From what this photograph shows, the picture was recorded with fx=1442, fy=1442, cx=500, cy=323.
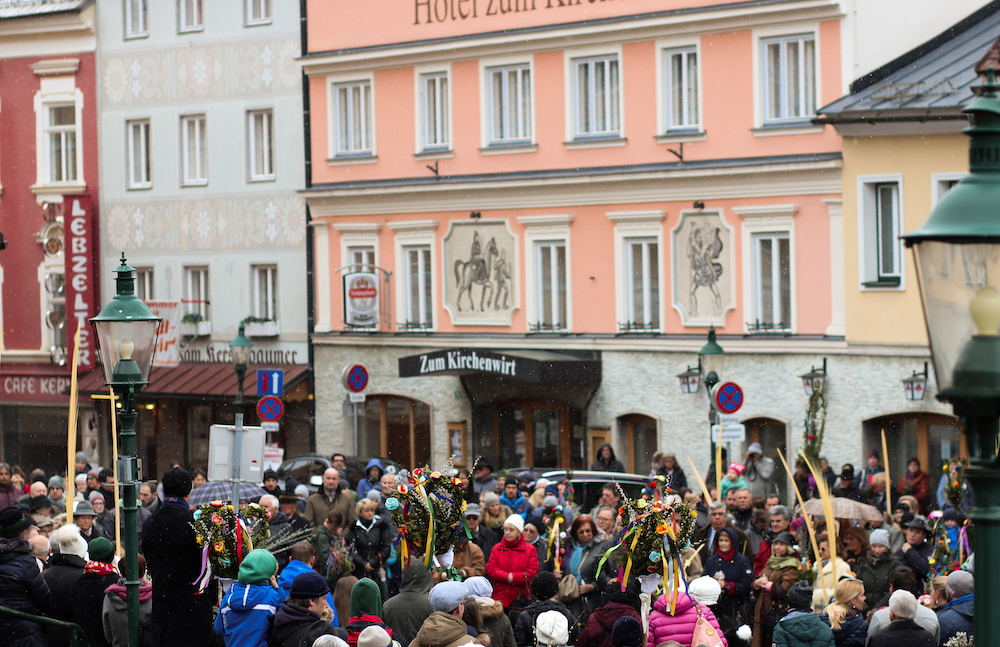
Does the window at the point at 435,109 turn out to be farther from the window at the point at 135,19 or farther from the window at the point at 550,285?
the window at the point at 135,19

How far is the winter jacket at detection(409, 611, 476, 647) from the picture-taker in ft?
29.7

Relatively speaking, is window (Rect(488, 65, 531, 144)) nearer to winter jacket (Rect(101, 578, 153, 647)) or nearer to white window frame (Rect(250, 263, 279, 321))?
white window frame (Rect(250, 263, 279, 321))

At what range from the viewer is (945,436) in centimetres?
2447

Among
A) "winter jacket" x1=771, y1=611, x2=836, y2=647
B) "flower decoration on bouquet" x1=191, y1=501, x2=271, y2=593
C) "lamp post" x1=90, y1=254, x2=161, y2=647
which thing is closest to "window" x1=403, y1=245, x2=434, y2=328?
"flower decoration on bouquet" x1=191, y1=501, x2=271, y2=593

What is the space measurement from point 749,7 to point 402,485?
15216mm

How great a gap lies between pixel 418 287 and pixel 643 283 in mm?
5595

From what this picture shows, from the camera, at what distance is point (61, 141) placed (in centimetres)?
3691

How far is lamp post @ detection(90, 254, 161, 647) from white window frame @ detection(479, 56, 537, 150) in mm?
18841

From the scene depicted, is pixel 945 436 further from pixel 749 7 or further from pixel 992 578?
pixel 992 578

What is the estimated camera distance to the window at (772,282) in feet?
85.6

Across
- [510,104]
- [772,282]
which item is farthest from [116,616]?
[510,104]

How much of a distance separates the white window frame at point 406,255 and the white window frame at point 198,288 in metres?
5.87

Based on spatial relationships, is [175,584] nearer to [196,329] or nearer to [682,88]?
[682,88]

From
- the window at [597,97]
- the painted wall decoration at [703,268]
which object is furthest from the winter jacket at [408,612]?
the window at [597,97]
